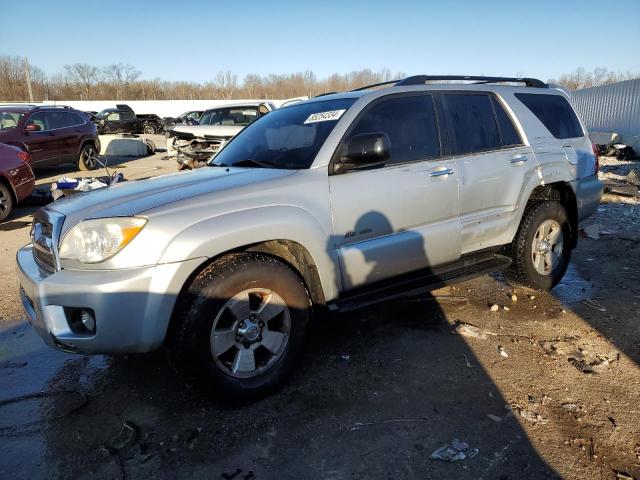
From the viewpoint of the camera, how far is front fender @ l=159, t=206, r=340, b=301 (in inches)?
97.6

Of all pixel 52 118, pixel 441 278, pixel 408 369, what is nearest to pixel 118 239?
pixel 408 369

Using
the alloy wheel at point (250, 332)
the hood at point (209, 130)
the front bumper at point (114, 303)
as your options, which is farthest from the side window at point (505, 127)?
the hood at point (209, 130)

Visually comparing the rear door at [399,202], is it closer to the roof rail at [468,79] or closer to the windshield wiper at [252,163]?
the roof rail at [468,79]

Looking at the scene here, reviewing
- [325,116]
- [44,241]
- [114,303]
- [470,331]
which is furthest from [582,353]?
[44,241]

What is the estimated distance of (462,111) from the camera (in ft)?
12.7

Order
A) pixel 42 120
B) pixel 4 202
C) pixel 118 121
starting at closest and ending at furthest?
pixel 4 202 → pixel 42 120 → pixel 118 121

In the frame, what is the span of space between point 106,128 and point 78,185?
22.4 m

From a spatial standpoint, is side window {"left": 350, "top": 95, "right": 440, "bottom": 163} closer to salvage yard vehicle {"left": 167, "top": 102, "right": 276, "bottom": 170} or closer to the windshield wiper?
the windshield wiper

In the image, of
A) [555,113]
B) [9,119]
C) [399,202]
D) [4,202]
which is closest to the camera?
[399,202]

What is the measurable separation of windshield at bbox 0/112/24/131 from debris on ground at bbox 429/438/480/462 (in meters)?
12.5

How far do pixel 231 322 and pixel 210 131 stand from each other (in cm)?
1042

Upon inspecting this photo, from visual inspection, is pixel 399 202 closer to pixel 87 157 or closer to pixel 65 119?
pixel 65 119

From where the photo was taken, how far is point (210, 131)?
40.3ft

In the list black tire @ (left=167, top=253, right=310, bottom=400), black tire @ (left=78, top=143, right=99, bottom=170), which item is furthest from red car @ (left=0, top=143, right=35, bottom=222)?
black tire @ (left=167, top=253, right=310, bottom=400)
